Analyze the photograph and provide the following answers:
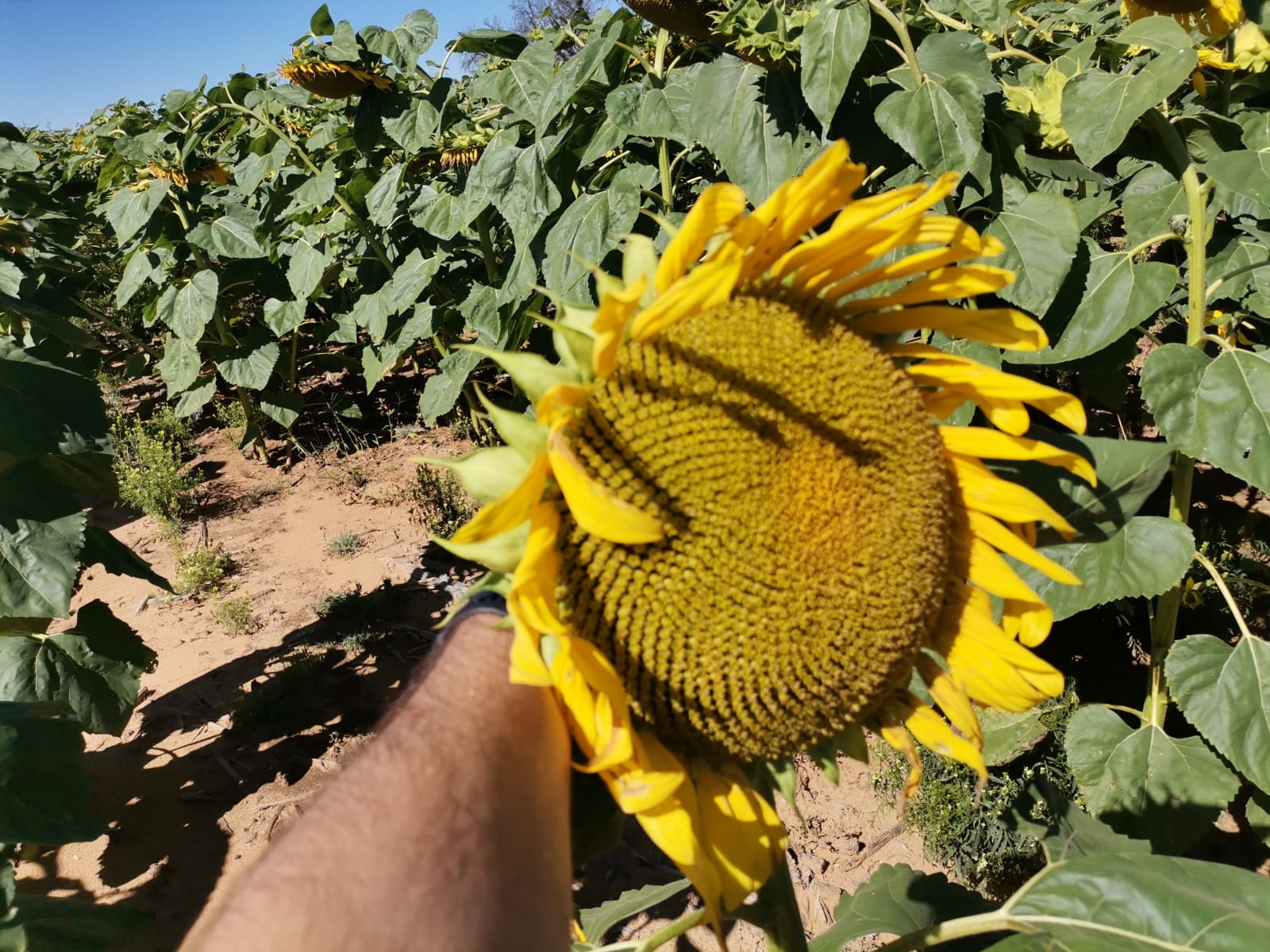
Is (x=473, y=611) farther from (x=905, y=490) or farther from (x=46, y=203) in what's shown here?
(x=46, y=203)

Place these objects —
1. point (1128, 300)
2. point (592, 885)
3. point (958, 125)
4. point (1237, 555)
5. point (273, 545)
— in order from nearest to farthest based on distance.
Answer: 1. point (958, 125)
2. point (1128, 300)
3. point (592, 885)
4. point (1237, 555)
5. point (273, 545)

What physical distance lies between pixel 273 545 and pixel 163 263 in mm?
2012

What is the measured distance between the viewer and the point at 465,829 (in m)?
0.66

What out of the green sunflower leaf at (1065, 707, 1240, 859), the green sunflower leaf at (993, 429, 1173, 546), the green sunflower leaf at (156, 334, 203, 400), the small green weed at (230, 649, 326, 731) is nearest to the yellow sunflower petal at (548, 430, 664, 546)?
the green sunflower leaf at (993, 429, 1173, 546)

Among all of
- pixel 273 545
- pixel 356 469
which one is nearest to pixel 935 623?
pixel 273 545

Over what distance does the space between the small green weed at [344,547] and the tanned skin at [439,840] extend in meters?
4.16

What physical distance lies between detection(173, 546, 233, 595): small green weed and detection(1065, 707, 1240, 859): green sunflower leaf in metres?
4.20

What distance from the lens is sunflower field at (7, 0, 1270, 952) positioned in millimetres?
770

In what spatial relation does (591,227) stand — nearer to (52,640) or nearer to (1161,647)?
(1161,647)

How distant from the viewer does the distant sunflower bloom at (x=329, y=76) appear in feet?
12.3

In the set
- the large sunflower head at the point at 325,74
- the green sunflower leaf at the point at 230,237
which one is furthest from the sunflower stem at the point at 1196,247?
the green sunflower leaf at the point at 230,237

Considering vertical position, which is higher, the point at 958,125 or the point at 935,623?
the point at 958,125

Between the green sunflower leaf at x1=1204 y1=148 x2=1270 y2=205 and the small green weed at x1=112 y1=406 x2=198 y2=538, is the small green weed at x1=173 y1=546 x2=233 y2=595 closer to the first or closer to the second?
the small green weed at x1=112 y1=406 x2=198 y2=538

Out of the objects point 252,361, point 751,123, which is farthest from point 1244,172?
point 252,361
